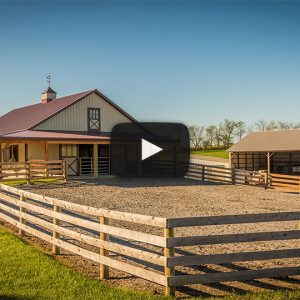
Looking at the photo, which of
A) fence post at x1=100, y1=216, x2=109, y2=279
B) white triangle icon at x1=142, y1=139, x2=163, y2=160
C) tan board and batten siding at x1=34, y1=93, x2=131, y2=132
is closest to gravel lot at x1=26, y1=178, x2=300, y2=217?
tan board and batten siding at x1=34, y1=93, x2=131, y2=132

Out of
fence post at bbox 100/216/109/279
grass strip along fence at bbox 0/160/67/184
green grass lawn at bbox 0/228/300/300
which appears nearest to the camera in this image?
green grass lawn at bbox 0/228/300/300

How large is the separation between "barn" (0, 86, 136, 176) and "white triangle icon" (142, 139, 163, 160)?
2168 mm

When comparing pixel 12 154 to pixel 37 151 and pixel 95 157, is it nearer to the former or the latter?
pixel 37 151

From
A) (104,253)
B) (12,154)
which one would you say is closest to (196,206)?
(104,253)

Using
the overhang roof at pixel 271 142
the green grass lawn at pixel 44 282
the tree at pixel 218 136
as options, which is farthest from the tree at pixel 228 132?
the green grass lawn at pixel 44 282

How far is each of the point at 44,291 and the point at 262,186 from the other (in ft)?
71.9

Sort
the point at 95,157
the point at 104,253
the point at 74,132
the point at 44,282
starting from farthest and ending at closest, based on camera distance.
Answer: the point at 74,132 → the point at 95,157 → the point at 104,253 → the point at 44,282

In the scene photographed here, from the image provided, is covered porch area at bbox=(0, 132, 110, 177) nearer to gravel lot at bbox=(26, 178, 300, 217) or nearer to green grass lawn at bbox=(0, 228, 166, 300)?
gravel lot at bbox=(26, 178, 300, 217)

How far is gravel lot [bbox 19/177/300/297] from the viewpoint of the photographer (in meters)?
6.44

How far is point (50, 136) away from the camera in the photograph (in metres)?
25.5

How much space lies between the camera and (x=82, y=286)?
6.24 meters

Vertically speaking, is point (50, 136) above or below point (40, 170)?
above

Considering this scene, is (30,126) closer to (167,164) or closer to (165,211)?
(167,164)
